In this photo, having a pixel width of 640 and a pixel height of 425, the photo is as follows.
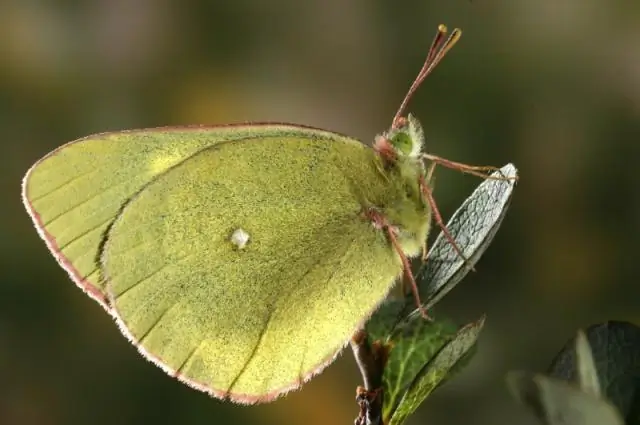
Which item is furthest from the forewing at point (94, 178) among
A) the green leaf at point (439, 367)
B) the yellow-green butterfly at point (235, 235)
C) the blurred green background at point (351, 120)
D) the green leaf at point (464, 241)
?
the blurred green background at point (351, 120)

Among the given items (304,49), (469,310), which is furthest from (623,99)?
(304,49)

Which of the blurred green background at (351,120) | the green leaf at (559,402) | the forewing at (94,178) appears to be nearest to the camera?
the green leaf at (559,402)

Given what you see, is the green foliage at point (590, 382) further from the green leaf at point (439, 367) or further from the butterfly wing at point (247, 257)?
the butterfly wing at point (247, 257)

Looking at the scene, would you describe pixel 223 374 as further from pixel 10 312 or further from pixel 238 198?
pixel 10 312

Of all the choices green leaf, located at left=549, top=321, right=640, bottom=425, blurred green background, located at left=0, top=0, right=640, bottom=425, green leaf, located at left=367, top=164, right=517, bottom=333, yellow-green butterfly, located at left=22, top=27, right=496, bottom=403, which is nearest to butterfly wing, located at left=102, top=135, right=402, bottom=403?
yellow-green butterfly, located at left=22, top=27, right=496, bottom=403

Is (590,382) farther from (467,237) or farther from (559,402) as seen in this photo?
(467,237)

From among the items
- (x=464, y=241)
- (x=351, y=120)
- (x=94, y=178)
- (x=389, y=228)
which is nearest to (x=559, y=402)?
(x=464, y=241)
